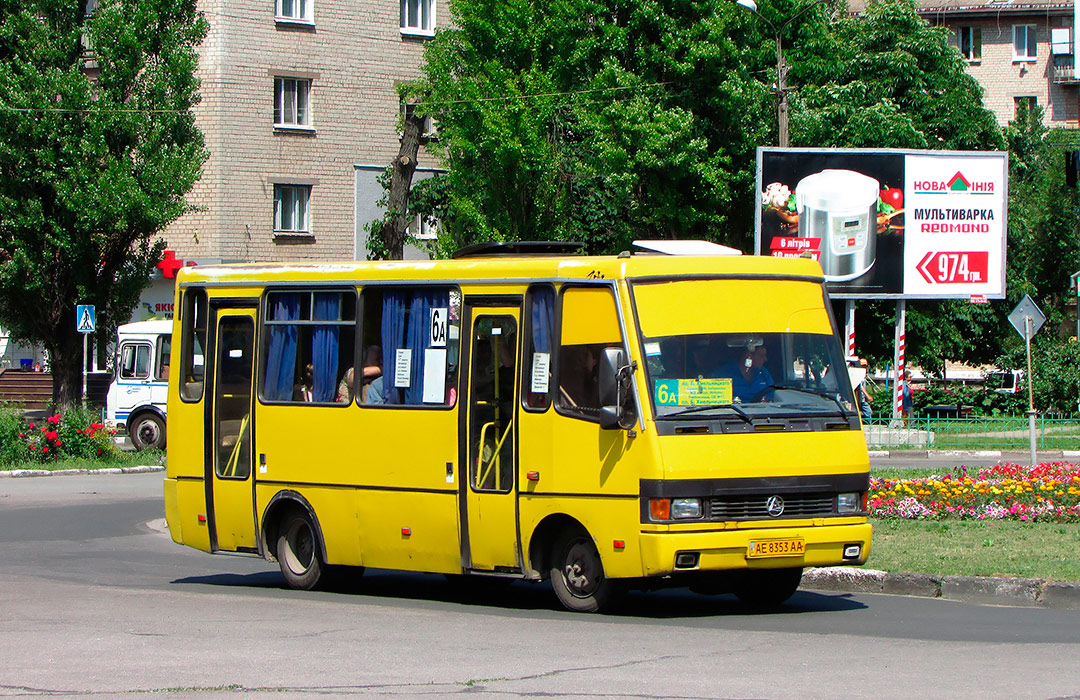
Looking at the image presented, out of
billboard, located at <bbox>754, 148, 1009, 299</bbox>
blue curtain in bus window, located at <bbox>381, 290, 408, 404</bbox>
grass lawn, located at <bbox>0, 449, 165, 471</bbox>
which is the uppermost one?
billboard, located at <bbox>754, 148, 1009, 299</bbox>

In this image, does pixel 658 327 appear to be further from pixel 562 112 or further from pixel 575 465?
pixel 562 112

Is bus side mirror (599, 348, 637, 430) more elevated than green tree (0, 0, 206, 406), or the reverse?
green tree (0, 0, 206, 406)

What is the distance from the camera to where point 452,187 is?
4378 centimetres

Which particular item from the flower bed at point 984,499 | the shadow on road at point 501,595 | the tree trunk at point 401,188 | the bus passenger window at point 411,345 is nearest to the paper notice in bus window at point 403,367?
the bus passenger window at point 411,345

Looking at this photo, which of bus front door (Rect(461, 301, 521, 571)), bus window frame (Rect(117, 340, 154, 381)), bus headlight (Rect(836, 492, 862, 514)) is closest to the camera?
bus headlight (Rect(836, 492, 862, 514))

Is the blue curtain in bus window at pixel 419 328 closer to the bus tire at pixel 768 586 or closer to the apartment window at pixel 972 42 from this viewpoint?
the bus tire at pixel 768 586

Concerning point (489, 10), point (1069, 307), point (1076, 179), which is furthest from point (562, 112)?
point (1069, 307)

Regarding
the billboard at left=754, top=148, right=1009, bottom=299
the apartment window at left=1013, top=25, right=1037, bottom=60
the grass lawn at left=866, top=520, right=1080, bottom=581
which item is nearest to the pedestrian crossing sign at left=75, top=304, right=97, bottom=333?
the billboard at left=754, top=148, right=1009, bottom=299

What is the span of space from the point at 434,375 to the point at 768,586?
118 inches

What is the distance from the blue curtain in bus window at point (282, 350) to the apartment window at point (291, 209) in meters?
34.6

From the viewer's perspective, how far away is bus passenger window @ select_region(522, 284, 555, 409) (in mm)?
11375

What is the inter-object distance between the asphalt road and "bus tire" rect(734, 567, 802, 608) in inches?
5.6

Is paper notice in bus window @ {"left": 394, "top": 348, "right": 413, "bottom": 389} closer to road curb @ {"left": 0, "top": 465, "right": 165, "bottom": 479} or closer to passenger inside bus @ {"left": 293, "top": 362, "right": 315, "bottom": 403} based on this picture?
passenger inside bus @ {"left": 293, "top": 362, "right": 315, "bottom": 403}

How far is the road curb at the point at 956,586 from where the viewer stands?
11625 millimetres
